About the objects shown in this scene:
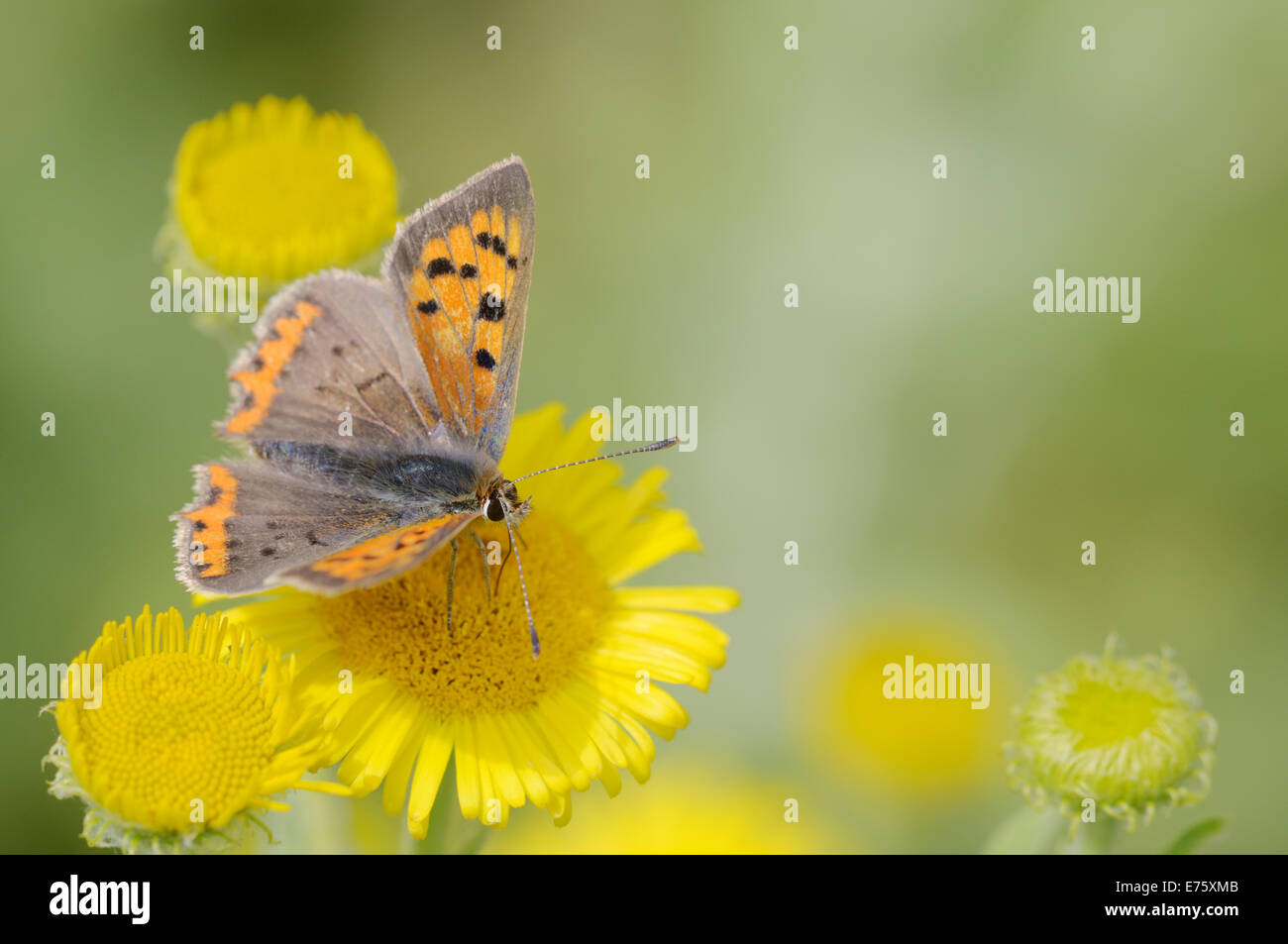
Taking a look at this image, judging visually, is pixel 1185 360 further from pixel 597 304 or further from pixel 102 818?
pixel 102 818

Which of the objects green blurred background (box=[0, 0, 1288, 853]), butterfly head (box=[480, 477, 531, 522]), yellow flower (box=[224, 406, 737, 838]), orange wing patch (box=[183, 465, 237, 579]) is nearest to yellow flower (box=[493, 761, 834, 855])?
green blurred background (box=[0, 0, 1288, 853])

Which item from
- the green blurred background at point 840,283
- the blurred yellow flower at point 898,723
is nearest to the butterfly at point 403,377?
the green blurred background at point 840,283

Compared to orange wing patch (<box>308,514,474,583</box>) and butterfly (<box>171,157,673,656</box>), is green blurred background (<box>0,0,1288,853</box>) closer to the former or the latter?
butterfly (<box>171,157,673,656</box>)

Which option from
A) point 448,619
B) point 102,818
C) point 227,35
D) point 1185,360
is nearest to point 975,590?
point 1185,360

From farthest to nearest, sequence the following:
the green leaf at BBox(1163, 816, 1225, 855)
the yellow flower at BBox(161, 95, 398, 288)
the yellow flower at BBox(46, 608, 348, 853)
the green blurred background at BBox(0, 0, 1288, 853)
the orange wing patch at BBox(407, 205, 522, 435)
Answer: the green blurred background at BBox(0, 0, 1288, 853) → the yellow flower at BBox(161, 95, 398, 288) → the orange wing patch at BBox(407, 205, 522, 435) → the green leaf at BBox(1163, 816, 1225, 855) → the yellow flower at BBox(46, 608, 348, 853)

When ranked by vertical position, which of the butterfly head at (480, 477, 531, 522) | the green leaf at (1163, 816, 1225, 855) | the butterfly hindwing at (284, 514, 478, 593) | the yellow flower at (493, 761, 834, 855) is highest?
the butterfly head at (480, 477, 531, 522)

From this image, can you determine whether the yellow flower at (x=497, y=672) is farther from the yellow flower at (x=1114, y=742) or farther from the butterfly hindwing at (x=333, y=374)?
the yellow flower at (x=1114, y=742)
